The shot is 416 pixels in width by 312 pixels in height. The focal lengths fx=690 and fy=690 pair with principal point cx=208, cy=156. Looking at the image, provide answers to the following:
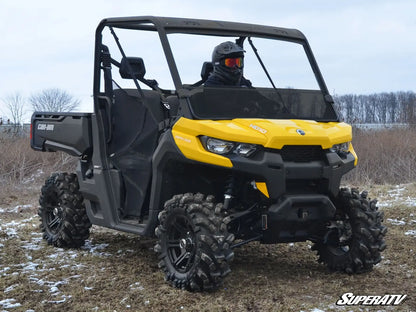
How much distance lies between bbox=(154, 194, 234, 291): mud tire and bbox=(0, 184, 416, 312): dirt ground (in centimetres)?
13

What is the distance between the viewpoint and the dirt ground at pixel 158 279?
16.6ft

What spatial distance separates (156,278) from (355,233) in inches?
68.7

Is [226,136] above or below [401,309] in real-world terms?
above

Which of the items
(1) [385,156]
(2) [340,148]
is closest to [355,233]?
(2) [340,148]

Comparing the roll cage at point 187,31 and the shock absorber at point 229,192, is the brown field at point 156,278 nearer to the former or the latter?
the shock absorber at point 229,192

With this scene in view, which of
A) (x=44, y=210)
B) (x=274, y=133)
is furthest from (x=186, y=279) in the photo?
(x=44, y=210)

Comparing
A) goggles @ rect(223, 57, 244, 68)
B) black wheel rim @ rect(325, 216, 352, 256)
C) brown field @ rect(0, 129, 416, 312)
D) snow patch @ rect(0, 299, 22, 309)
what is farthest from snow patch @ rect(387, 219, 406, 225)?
snow patch @ rect(0, 299, 22, 309)

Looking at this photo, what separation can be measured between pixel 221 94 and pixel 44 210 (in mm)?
3107

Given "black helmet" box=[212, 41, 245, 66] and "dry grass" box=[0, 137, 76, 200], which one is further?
"dry grass" box=[0, 137, 76, 200]

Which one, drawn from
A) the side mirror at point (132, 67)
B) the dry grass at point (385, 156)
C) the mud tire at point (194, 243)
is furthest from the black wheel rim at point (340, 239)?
the dry grass at point (385, 156)

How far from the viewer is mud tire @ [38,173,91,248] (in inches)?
291

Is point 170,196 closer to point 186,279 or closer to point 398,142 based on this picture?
point 186,279

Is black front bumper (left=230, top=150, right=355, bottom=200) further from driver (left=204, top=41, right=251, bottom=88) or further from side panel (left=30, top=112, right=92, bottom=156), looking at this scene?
side panel (left=30, top=112, right=92, bottom=156)

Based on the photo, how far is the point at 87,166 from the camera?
7.24 metres
